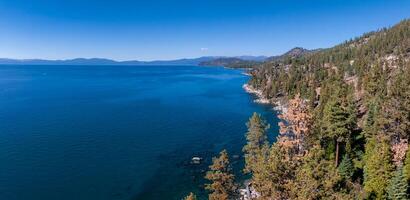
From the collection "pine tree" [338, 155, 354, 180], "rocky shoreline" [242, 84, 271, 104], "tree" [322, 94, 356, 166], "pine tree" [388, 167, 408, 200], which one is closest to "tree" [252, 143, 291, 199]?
"pine tree" [388, 167, 408, 200]

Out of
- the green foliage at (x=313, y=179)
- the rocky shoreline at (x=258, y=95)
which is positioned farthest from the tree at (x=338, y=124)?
the rocky shoreline at (x=258, y=95)

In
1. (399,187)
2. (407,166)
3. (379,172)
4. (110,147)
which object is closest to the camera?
(399,187)

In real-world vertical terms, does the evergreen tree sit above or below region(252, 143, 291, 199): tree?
below

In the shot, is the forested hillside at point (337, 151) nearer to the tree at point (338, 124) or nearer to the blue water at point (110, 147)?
the tree at point (338, 124)

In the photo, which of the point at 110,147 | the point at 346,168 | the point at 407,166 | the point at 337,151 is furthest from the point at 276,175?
the point at 110,147

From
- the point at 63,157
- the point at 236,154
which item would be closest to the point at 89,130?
the point at 63,157

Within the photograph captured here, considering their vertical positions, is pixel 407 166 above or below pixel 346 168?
above

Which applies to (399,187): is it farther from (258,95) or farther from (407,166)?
(258,95)

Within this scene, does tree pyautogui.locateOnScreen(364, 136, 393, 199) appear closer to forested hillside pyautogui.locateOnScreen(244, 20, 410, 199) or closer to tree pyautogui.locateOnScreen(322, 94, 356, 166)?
forested hillside pyautogui.locateOnScreen(244, 20, 410, 199)
